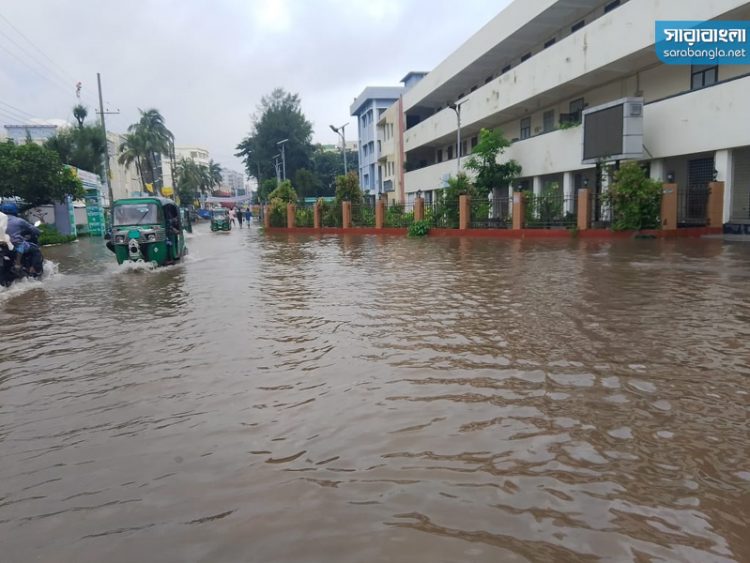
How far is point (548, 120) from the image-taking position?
28.4 metres

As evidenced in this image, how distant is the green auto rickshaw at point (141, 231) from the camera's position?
14.5 m

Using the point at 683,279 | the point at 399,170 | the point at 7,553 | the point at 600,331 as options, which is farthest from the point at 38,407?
the point at 399,170

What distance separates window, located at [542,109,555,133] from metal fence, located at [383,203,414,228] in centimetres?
785

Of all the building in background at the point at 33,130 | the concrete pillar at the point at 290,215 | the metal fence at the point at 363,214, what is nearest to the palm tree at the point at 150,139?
the building in background at the point at 33,130

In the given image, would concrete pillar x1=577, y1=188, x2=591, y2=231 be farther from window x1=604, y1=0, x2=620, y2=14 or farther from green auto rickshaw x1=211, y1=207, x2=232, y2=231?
green auto rickshaw x1=211, y1=207, x2=232, y2=231

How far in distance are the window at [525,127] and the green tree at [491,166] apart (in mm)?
2233

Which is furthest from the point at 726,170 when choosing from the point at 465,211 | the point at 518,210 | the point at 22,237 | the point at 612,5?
the point at 22,237

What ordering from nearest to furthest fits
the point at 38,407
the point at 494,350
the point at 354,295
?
1. the point at 38,407
2. the point at 494,350
3. the point at 354,295

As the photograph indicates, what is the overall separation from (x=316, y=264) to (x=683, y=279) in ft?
28.9

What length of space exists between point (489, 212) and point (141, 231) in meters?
16.3

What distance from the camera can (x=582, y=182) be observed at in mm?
26109

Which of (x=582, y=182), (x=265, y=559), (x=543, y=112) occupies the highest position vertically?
(x=543, y=112)

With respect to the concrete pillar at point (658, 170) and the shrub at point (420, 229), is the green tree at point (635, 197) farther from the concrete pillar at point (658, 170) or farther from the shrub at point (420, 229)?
the shrub at point (420, 229)

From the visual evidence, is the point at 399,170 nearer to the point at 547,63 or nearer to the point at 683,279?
the point at 547,63
